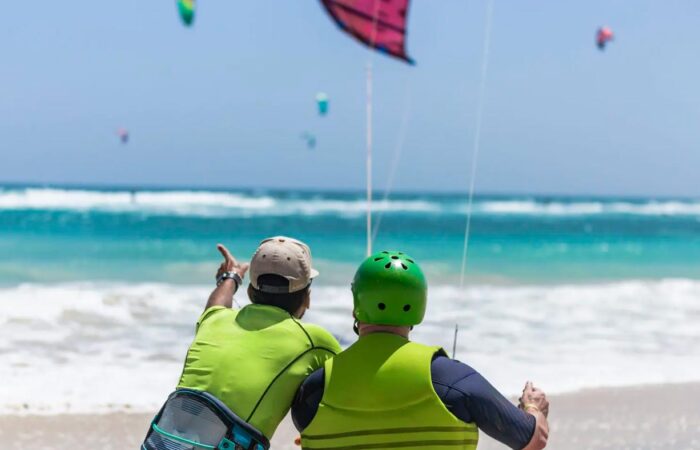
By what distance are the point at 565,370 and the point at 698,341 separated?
2.04 m

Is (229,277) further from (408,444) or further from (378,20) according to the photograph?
(378,20)

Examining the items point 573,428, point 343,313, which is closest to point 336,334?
point 343,313

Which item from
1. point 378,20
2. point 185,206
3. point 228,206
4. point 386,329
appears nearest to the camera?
point 386,329

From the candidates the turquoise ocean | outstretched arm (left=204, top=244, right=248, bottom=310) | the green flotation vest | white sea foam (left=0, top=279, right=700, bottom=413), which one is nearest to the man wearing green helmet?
the green flotation vest

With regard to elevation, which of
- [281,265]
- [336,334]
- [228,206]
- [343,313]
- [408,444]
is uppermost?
[281,265]

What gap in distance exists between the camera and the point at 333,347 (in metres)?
2.56

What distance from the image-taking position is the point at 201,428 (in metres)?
2.41

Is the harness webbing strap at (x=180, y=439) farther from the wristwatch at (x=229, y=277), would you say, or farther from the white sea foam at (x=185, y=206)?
the white sea foam at (x=185, y=206)

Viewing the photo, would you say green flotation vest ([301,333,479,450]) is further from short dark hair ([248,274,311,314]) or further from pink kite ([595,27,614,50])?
pink kite ([595,27,614,50])

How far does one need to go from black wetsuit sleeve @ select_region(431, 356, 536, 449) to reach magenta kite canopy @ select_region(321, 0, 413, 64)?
3.95 meters

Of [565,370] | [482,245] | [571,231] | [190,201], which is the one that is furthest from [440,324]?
[190,201]

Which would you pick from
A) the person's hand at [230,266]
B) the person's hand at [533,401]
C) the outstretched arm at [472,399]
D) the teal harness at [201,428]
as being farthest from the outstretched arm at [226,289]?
the person's hand at [533,401]

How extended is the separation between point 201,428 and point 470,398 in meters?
0.75

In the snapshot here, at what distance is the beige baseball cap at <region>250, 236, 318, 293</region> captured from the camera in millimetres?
2598
